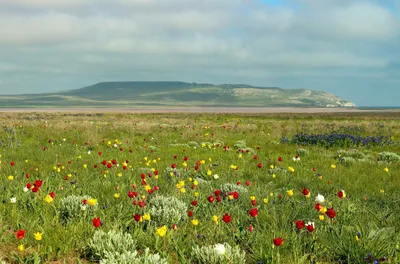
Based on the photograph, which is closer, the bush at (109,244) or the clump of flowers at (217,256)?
the clump of flowers at (217,256)

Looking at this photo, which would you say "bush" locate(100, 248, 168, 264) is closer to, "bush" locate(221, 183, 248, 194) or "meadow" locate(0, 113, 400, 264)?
"meadow" locate(0, 113, 400, 264)

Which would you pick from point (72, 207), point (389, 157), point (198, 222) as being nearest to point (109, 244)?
point (198, 222)

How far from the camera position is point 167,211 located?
4.74 metres

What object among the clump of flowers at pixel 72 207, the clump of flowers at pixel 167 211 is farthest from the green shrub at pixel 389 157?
the clump of flowers at pixel 72 207

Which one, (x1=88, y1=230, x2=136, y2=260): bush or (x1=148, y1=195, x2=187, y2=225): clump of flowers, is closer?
(x1=88, y1=230, x2=136, y2=260): bush

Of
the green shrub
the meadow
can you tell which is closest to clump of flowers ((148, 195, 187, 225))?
the meadow

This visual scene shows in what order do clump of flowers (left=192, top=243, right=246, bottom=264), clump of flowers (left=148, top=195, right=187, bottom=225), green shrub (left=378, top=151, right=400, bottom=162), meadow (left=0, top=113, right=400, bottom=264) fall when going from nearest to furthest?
clump of flowers (left=192, top=243, right=246, bottom=264)
meadow (left=0, top=113, right=400, bottom=264)
clump of flowers (left=148, top=195, right=187, bottom=225)
green shrub (left=378, top=151, right=400, bottom=162)

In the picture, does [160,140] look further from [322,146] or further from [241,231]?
[241,231]

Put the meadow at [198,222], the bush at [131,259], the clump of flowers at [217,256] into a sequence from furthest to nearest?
the meadow at [198,222]
the clump of flowers at [217,256]
the bush at [131,259]

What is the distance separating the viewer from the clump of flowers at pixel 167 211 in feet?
15.4

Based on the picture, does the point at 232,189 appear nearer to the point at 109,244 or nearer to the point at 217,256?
the point at 217,256

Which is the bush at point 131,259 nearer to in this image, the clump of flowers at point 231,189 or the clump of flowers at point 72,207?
the clump of flowers at point 72,207

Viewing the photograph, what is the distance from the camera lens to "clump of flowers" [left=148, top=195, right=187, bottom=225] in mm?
4680

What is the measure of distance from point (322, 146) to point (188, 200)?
38.1 feet
